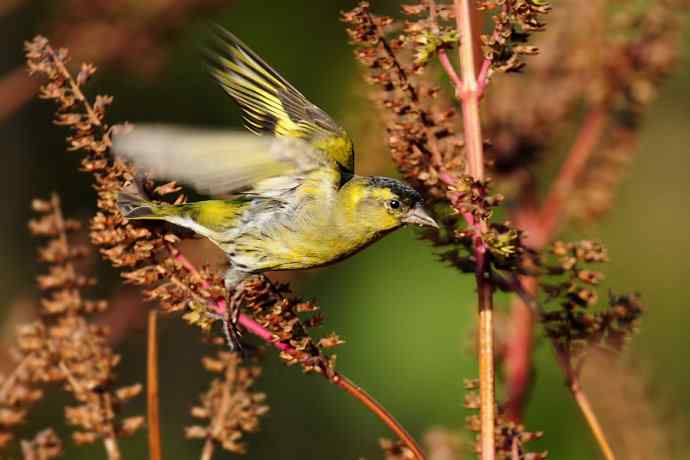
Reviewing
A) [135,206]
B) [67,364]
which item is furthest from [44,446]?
[135,206]

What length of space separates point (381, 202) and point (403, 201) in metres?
0.08

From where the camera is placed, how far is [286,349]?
1.45 m

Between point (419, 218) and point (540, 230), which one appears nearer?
point (419, 218)

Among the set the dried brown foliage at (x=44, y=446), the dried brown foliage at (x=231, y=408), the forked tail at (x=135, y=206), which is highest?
the forked tail at (x=135, y=206)

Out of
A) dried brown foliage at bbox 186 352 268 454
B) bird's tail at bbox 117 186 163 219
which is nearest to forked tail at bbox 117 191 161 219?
bird's tail at bbox 117 186 163 219

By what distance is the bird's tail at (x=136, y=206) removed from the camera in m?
1.55

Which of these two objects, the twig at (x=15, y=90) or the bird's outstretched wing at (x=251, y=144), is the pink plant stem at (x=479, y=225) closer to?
the bird's outstretched wing at (x=251, y=144)

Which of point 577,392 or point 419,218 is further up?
point 419,218

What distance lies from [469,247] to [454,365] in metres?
2.33

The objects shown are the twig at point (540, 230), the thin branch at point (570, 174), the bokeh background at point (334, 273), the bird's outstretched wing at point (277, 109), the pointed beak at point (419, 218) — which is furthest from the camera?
the bokeh background at point (334, 273)

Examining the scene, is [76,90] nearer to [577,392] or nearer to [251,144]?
[251,144]

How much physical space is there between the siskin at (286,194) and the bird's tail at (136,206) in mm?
79

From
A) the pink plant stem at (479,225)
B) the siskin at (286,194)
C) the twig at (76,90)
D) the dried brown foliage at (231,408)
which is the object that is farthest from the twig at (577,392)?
the twig at (76,90)

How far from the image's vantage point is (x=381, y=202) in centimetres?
201
